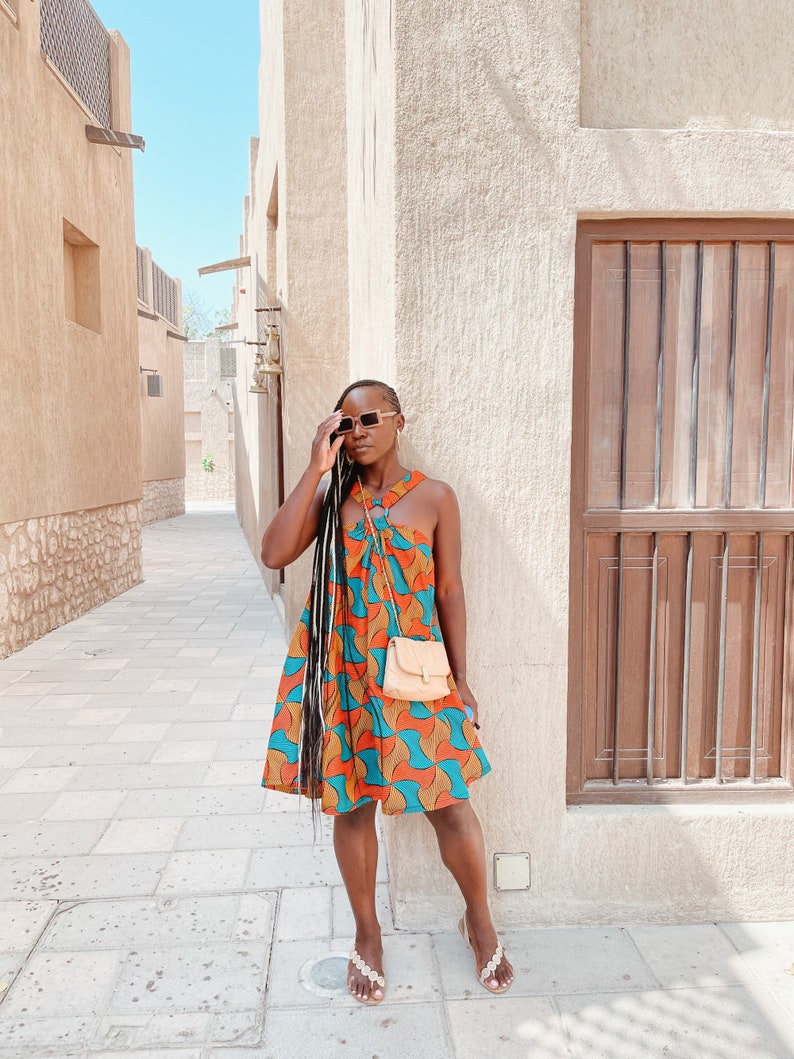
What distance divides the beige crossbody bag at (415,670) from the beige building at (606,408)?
0.33 meters

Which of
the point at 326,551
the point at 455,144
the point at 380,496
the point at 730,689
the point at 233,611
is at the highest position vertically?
the point at 455,144

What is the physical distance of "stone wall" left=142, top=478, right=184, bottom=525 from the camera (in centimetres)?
1773

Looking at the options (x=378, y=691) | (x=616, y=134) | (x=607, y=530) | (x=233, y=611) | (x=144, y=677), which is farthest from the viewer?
(x=233, y=611)

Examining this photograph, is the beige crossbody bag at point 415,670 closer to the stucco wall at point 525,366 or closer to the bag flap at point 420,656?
the bag flap at point 420,656

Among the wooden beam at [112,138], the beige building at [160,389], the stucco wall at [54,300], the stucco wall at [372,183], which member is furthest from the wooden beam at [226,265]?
the stucco wall at [372,183]

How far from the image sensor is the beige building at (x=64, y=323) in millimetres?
6266

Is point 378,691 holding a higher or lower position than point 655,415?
lower

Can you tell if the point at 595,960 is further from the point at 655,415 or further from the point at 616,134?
the point at 616,134

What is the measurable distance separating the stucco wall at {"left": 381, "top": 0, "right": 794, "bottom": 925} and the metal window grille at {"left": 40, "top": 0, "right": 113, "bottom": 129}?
20.8 feet

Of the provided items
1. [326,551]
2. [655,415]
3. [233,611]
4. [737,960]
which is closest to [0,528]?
[233,611]

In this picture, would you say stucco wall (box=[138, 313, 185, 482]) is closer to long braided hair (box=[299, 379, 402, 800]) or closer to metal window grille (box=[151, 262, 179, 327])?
metal window grille (box=[151, 262, 179, 327])

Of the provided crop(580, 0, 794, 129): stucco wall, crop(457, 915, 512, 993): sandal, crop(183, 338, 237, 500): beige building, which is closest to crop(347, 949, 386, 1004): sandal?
crop(457, 915, 512, 993): sandal

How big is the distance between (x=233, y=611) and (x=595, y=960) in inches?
245

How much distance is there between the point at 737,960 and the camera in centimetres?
235
